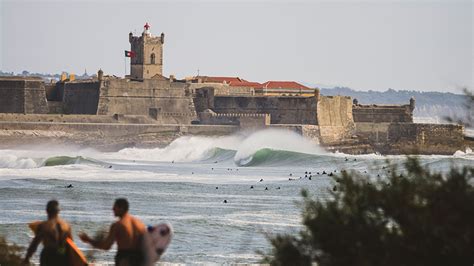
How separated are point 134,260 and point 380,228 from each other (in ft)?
7.43

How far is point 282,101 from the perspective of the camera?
59.7 metres

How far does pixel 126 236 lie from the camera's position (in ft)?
32.1

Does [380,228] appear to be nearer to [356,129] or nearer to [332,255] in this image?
[332,255]

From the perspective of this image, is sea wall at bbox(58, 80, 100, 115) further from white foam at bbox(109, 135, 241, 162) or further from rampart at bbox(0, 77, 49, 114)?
white foam at bbox(109, 135, 241, 162)

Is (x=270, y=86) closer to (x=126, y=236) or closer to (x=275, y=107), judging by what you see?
(x=275, y=107)

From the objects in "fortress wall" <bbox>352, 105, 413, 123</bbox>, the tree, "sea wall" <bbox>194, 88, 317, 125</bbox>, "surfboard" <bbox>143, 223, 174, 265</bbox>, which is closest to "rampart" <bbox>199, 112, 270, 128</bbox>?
"sea wall" <bbox>194, 88, 317, 125</bbox>

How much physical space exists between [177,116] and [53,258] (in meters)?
50.3

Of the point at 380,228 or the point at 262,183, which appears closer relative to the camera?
the point at 380,228

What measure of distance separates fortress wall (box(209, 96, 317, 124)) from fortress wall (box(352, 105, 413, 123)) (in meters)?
4.16

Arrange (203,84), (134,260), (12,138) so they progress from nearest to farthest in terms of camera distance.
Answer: (134,260) → (12,138) → (203,84)

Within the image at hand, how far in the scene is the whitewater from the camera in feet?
67.1

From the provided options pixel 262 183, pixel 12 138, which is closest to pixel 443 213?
pixel 262 183

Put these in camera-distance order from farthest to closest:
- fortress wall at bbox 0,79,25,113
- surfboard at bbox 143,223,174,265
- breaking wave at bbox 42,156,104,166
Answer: fortress wall at bbox 0,79,25,113, breaking wave at bbox 42,156,104,166, surfboard at bbox 143,223,174,265

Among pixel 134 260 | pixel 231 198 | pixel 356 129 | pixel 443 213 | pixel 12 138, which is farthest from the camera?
pixel 356 129
